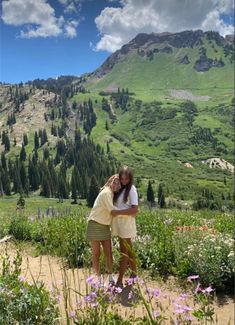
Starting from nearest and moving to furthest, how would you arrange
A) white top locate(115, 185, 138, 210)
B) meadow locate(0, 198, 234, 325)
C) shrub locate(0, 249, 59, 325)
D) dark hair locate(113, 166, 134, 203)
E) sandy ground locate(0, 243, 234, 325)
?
meadow locate(0, 198, 234, 325) < shrub locate(0, 249, 59, 325) < sandy ground locate(0, 243, 234, 325) < dark hair locate(113, 166, 134, 203) < white top locate(115, 185, 138, 210)

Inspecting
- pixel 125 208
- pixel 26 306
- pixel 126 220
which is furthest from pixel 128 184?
pixel 26 306

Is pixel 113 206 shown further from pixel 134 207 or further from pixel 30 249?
pixel 30 249

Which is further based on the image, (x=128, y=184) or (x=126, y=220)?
(x=126, y=220)

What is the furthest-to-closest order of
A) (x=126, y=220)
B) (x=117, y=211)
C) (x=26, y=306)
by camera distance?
(x=126, y=220)
(x=117, y=211)
(x=26, y=306)

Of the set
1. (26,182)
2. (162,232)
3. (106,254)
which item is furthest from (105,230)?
(26,182)

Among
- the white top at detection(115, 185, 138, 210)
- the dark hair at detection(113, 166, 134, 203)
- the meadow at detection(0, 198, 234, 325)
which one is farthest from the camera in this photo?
the white top at detection(115, 185, 138, 210)

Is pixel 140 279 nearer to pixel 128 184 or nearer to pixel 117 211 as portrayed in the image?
pixel 117 211

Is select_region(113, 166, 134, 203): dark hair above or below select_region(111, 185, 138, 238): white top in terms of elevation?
above

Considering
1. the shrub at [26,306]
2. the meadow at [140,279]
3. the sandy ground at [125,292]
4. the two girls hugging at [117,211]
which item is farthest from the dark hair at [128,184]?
the shrub at [26,306]

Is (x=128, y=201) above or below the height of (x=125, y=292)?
above

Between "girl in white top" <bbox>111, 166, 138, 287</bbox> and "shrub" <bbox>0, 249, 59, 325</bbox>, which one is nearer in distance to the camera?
"shrub" <bbox>0, 249, 59, 325</bbox>

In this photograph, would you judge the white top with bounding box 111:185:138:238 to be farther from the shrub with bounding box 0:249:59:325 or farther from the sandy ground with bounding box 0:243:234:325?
the shrub with bounding box 0:249:59:325

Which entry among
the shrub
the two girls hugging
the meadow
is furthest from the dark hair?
the shrub

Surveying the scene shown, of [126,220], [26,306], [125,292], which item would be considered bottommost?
[125,292]
